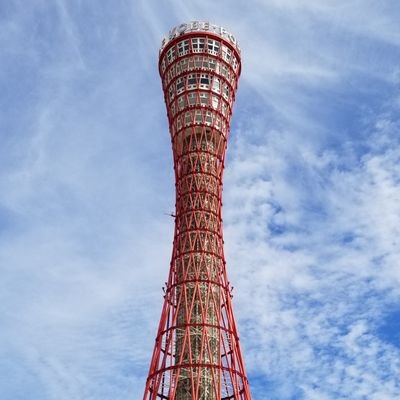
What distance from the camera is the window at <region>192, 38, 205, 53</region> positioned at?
71.1 metres

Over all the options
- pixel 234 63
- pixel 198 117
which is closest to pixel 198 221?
pixel 198 117

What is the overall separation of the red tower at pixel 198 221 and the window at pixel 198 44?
0.37 ft

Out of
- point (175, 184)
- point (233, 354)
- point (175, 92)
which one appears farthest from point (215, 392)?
point (175, 92)

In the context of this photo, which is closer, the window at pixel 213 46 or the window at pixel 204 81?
the window at pixel 204 81

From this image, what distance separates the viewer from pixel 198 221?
208 feet

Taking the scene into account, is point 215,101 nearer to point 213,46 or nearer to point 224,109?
point 224,109

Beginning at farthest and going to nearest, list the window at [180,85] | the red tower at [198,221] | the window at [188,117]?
the window at [180,85] → the window at [188,117] → the red tower at [198,221]

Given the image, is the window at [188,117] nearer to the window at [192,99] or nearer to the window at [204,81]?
the window at [192,99]

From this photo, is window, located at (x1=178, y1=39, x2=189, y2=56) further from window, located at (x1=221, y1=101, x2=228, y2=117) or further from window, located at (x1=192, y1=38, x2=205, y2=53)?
window, located at (x1=221, y1=101, x2=228, y2=117)

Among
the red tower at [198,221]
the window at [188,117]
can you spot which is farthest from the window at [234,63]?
the window at [188,117]

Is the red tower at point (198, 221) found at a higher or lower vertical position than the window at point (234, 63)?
lower

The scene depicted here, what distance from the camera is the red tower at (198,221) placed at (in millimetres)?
57406

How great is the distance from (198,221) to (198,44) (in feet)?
70.4

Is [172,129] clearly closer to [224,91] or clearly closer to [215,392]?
[224,91]
